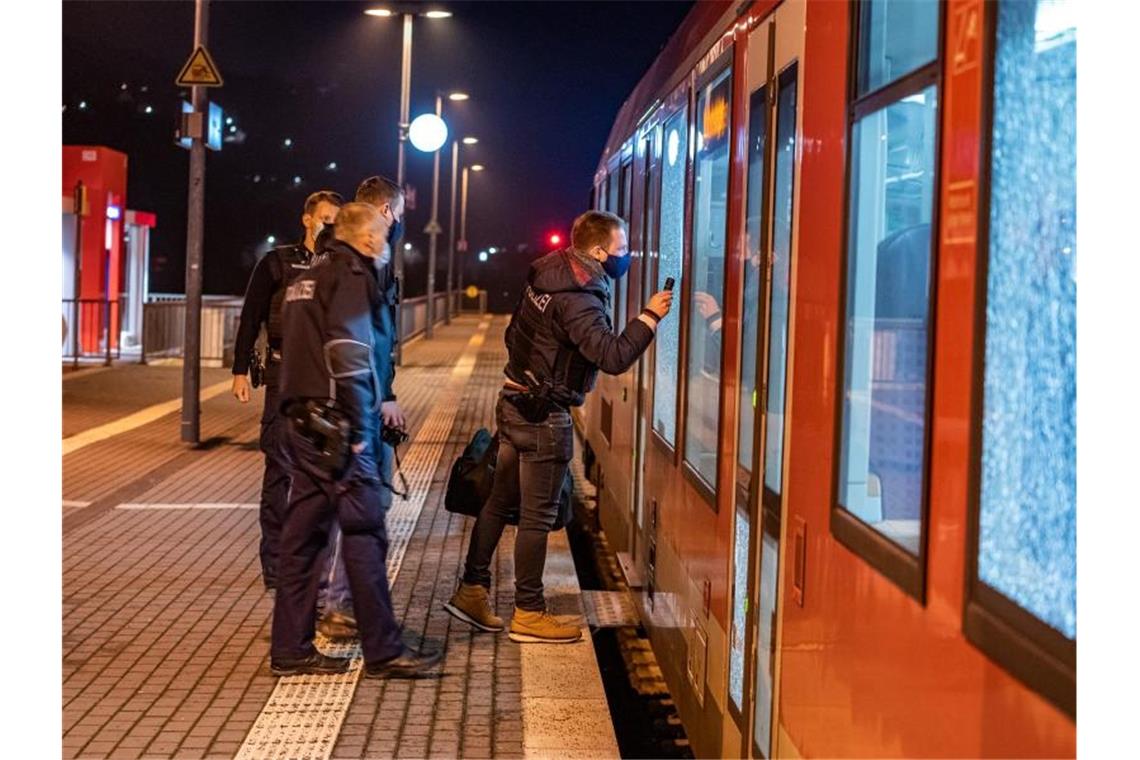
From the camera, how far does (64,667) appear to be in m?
6.38

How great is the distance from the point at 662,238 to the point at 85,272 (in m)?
21.3

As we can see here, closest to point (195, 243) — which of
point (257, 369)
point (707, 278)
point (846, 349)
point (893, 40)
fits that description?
point (257, 369)

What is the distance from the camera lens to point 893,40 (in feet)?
9.35

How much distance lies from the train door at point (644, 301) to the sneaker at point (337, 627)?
4.87ft

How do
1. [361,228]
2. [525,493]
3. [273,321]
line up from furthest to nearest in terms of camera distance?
1. [273,321]
2. [525,493]
3. [361,228]

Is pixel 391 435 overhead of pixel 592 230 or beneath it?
beneath

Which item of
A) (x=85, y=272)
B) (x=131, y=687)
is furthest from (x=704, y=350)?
(x=85, y=272)

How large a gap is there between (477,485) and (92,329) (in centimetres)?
2069

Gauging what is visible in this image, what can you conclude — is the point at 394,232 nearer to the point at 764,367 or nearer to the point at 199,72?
the point at 764,367

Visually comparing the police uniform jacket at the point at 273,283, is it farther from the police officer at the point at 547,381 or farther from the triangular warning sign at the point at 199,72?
the triangular warning sign at the point at 199,72

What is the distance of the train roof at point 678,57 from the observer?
5.29 metres
